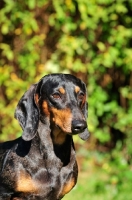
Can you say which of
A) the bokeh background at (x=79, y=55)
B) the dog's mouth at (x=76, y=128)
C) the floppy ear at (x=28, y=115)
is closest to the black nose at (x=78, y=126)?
the dog's mouth at (x=76, y=128)

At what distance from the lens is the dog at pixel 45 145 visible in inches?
207

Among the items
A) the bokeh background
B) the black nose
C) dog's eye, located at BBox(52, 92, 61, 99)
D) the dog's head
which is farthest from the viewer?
the bokeh background

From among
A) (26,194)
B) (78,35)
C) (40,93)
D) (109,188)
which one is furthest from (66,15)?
(26,194)

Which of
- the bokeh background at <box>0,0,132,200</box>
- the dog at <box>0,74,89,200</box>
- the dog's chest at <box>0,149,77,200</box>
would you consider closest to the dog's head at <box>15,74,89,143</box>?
the dog at <box>0,74,89,200</box>

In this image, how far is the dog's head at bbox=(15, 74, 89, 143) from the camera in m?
5.21

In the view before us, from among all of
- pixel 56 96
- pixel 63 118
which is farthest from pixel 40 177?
pixel 56 96

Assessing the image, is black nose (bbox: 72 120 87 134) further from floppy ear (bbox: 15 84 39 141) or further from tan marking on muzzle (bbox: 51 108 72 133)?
floppy ear (bbox: 15 84 39 141)

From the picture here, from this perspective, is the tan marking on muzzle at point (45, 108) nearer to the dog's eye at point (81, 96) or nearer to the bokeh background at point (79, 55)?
the dog's eye at point (81, 96)

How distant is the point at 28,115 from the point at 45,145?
311 millimetres

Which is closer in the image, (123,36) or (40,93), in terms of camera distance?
(40,93)

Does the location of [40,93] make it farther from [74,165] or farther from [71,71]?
[71,71]

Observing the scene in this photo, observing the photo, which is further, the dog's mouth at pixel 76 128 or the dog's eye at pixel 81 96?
the dog's eye at pixel 81 96

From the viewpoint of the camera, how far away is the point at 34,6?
30.0ft

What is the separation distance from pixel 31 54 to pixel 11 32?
483mm
